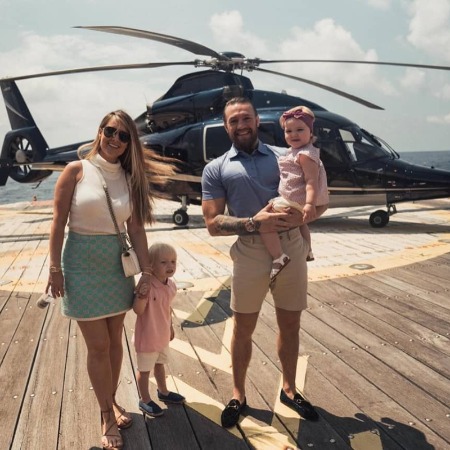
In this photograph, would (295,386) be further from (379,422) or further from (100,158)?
(100,158)

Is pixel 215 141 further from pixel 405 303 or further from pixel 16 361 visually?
pixel 16 361

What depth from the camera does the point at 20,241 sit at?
10.2 metres

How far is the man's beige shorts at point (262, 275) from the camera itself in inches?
118

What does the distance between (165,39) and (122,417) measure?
9.18 meters

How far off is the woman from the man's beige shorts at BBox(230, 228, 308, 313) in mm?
665

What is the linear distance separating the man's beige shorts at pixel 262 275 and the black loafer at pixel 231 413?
0.70 meters

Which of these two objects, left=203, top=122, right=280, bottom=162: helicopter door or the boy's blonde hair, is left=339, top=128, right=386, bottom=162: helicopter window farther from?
the boy's blonde hair

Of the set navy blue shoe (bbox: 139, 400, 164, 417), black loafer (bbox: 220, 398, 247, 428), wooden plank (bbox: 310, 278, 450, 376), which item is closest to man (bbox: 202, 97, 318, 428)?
black loafer (bbox: 220, 398, 247, 428)

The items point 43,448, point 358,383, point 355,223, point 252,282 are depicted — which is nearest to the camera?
point 43,448

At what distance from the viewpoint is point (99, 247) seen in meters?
2.74

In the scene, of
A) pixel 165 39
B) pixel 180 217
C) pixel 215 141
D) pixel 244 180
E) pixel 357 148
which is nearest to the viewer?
pixel 244 180

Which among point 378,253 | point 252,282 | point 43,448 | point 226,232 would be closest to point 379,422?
point 252,282

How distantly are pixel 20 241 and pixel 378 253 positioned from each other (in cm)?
805

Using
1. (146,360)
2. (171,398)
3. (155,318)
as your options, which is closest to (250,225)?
(155,318)
